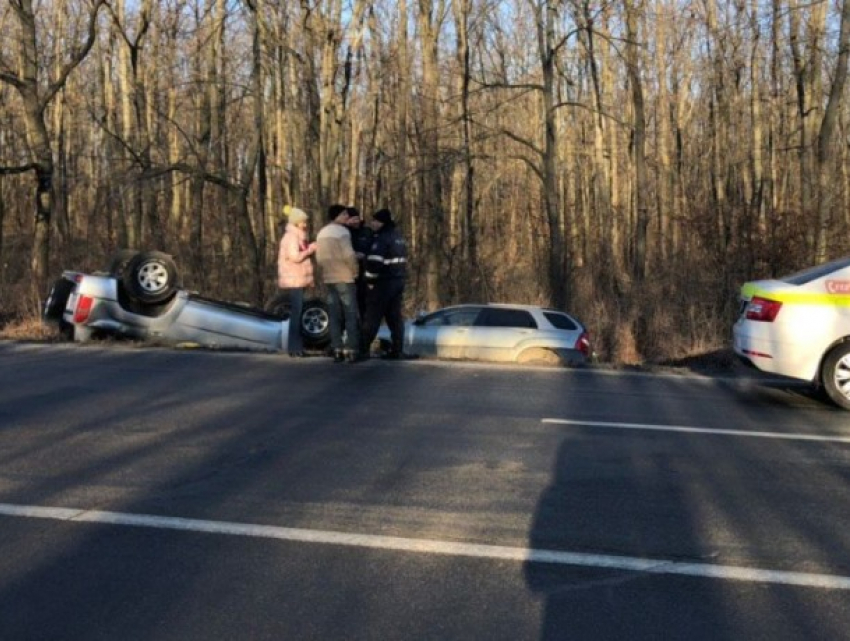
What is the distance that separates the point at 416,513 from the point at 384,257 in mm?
6551

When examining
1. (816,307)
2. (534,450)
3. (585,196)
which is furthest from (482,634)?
(585,196)

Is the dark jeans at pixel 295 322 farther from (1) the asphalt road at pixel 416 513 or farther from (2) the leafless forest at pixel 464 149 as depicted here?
(2) the leafless forest at pixel 464 149

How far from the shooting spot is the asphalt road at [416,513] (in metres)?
4.43

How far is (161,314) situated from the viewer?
13719mm

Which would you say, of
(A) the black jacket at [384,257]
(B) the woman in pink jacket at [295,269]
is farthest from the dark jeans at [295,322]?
(A) the black jacket at [384,257]

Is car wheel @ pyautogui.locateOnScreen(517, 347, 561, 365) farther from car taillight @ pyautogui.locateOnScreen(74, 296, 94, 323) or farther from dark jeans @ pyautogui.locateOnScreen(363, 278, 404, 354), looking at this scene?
car taillight @ pyautogui.locateOnScreen(74, 296, 94, 323)

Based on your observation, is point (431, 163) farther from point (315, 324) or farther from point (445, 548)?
point (445, 548)

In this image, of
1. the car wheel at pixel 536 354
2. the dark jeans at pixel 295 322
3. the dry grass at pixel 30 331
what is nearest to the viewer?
the dark jeans at pixel 295 322

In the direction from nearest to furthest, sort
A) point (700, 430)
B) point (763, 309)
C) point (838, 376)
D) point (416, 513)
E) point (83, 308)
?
point (416, 513), point (700, 430), point (838, 376), point (763, 309), point (83, 308)

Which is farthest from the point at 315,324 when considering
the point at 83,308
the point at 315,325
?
the point at 83,308

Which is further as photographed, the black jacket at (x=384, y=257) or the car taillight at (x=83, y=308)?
the car taillight at (x=83, y=308)

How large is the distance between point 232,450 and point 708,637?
13.1ft

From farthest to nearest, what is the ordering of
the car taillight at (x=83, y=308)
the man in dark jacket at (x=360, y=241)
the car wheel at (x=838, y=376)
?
the car taillight at (x=83, y=308) < the man in dark jacket at (x=360, y=241) < the car wheel at (x=838, y=376)

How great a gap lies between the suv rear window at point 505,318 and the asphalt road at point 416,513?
21.3 ft
